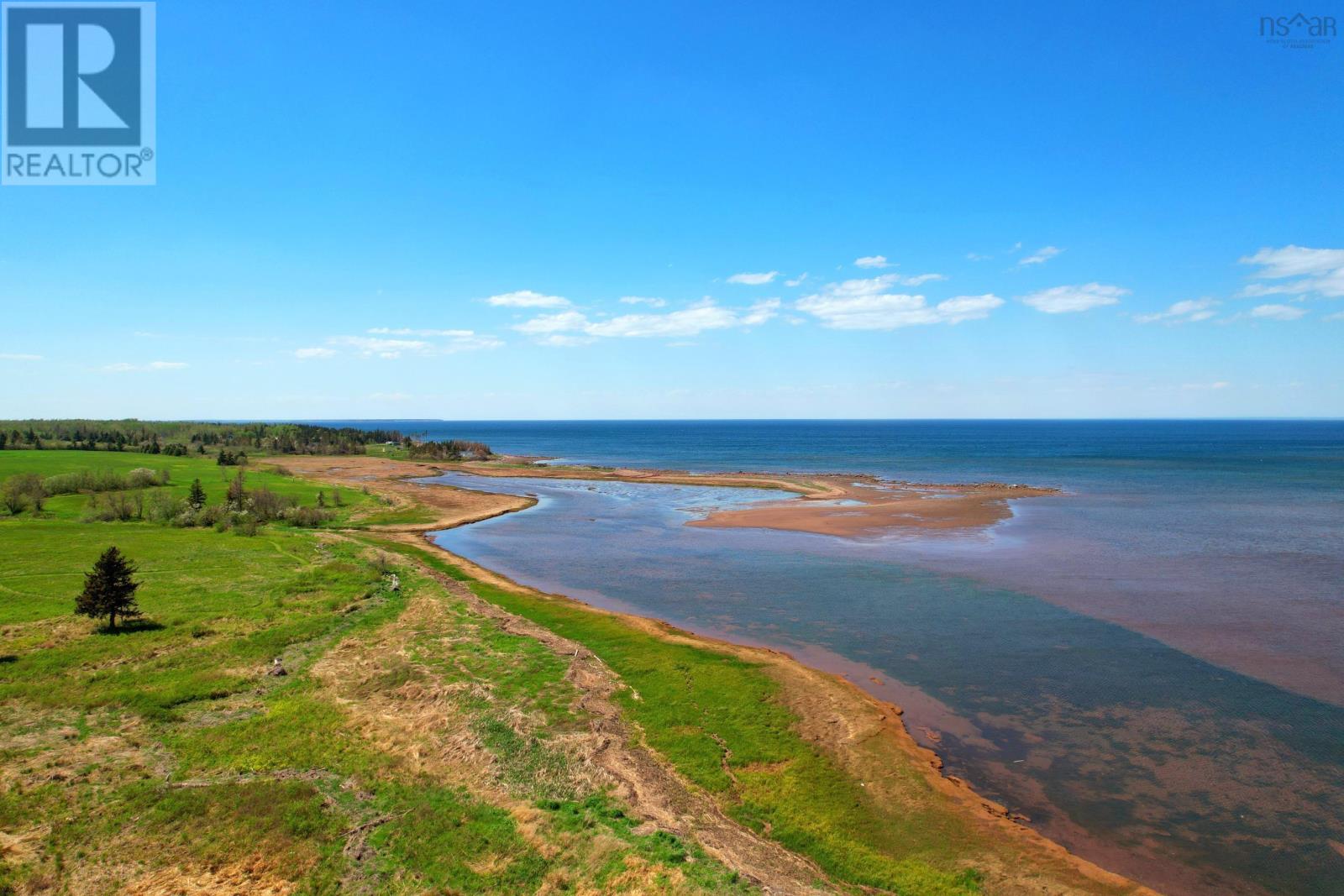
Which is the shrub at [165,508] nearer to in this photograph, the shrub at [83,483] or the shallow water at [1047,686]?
the shrub at [83,483]

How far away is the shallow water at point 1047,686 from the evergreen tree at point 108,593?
18.1 meters

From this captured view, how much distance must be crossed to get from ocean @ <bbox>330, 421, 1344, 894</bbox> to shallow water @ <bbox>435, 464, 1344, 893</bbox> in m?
0.08

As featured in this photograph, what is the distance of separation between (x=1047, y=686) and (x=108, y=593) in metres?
34.6

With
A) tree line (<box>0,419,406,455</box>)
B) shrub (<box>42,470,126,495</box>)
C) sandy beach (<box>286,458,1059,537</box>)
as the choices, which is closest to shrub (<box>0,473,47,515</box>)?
shrub (<box>42,470,126,495</box>)

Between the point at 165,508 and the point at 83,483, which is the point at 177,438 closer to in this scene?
the point at 83,483

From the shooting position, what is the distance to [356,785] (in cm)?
1477

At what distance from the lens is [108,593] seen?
79.3 feet

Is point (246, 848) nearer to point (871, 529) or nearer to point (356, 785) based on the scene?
point (356, 785)

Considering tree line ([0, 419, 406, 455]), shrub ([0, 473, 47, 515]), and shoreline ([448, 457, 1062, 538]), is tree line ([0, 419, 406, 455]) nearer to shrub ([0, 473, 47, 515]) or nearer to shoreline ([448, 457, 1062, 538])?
shoreline ([448, 457, 1062, 538])

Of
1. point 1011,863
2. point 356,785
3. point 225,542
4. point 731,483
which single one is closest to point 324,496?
point 225,542

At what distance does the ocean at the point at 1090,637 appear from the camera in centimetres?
1547

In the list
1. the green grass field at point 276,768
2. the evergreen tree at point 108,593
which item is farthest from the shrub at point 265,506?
the evergreen tree at point 108,593

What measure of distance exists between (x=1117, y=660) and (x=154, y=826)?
1192 inches

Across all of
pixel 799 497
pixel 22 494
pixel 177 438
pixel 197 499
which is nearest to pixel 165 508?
pixel 197 499
